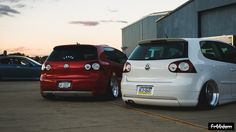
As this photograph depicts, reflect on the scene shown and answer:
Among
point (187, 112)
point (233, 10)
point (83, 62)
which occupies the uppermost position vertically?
point (233, 10)

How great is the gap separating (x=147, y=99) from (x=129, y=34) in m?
62.8

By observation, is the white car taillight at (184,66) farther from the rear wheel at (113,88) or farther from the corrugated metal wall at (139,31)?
the corrugated metal wall at (139,31)

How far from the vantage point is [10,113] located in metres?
9.62

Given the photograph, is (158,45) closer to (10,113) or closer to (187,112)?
(187,112)

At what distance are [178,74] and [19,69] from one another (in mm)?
14288

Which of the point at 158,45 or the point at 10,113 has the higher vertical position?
the point at 158,45

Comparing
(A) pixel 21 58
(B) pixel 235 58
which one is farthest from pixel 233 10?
(B) pixel 235 58

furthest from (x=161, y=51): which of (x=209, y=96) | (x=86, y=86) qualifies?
(x=86, y=86)

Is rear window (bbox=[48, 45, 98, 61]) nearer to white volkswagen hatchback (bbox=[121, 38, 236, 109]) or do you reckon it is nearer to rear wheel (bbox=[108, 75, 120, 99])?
rear wheel (bbox=[108, 75, 120, 99])

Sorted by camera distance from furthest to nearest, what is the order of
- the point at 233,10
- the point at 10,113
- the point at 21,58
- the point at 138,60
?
1. the point at 233,10
2. the point at 21,58
3. the point at 138,60
4. the point at 10,113

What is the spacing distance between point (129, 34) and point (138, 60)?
62.4 m

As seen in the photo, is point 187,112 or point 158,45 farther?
point 158,45

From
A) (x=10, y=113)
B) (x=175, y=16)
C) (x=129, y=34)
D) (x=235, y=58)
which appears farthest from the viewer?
(x=129, y=34)

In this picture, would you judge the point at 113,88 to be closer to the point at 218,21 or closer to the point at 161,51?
the point at 161,51
